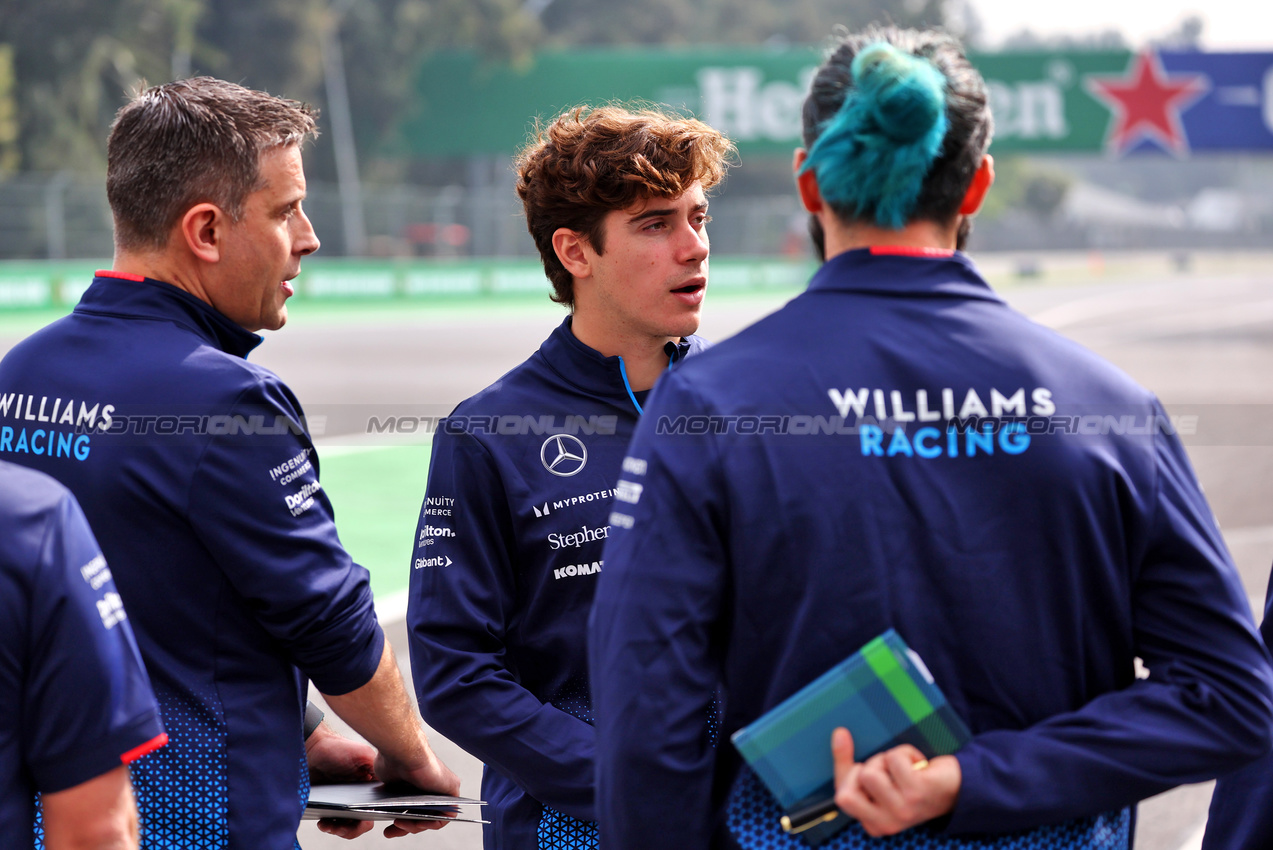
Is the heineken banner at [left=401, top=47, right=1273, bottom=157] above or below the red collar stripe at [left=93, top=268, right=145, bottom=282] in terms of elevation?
above

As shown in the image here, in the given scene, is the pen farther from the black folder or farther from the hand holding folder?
the black folder

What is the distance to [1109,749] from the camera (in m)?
1.78

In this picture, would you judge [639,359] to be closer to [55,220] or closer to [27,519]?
[27,519]

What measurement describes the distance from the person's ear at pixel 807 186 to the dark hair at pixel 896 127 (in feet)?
0.09

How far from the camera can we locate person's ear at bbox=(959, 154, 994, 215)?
1.88 m

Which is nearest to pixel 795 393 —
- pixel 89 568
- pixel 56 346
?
pixel 89 568

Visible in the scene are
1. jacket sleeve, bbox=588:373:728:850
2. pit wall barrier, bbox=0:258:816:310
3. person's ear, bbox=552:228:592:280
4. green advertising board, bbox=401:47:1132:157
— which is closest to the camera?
jacket sleeve, bbox=588:373:728:850

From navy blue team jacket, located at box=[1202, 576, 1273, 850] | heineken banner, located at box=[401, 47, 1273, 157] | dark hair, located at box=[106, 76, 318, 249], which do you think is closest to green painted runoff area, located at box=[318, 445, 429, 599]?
dark hair, located at box=[106, 76, 318, 249]

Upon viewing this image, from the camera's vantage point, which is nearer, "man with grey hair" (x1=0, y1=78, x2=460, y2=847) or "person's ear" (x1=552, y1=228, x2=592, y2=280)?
"man with grey hair" (x1=0, y1=78, x2=460, y2=847)

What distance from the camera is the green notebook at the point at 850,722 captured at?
170 cm

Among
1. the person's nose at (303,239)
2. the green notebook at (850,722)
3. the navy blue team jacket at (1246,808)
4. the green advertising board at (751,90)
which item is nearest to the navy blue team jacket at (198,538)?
the person's nose at (303,239)

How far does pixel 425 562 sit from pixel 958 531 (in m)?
1.13

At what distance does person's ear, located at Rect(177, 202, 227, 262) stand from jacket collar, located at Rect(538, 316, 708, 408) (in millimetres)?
655

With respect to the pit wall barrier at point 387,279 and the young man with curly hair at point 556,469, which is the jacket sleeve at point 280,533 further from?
the pit wall barrier at point 387,279
